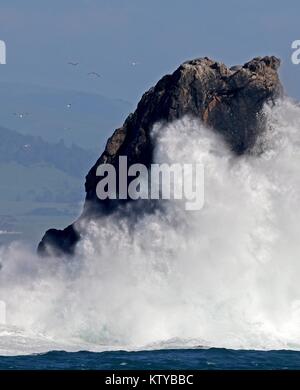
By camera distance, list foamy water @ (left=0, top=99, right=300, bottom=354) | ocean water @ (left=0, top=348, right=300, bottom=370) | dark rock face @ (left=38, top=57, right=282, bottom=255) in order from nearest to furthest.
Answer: ocean water @ (left=0, top=348, right=300, bottom=370) → foamy water @ (left=0, top=99, right=300, bottom=354) → dark rock face @ (left=38, top=57, right=282, bottom=255)

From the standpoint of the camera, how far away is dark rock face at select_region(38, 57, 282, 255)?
4665 inches

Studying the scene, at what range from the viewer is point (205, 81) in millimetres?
119562

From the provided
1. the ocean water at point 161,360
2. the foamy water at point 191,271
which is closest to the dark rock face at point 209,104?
the foamy water at point 191,271

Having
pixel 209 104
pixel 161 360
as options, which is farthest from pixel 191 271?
pixel 161 360

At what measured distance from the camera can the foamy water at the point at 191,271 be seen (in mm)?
107000

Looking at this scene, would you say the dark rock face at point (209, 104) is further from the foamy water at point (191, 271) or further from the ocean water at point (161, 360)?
the ocean water at point (161, 360)

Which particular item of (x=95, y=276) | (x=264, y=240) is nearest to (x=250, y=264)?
(x=264, y=240)

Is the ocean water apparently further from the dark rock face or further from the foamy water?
the dark rock face

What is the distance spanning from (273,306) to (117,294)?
9.83 metres

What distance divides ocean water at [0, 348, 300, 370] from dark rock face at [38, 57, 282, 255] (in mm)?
19282

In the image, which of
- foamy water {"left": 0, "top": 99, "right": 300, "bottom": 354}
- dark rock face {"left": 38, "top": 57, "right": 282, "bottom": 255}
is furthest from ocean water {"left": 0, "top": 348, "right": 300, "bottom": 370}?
dark rock face {"left": 38, "top": 57, "right": 282, "bottom": 255}

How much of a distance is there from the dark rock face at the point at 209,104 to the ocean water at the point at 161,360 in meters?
19.3
